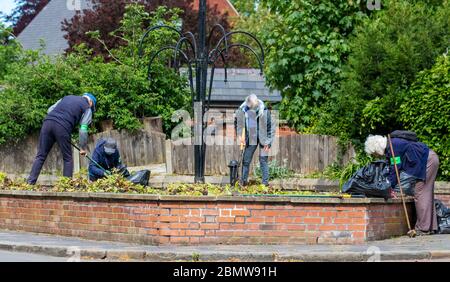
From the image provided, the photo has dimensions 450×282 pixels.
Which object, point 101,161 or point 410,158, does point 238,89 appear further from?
point 410,158

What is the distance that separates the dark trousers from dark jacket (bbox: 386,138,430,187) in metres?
→ 5.10

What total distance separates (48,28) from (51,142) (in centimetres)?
3351

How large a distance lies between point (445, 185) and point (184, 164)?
19.3 feet

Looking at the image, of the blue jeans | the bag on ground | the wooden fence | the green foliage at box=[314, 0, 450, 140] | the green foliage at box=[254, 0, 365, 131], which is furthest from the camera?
the green foliage at box=[254, 0, 365, 131]

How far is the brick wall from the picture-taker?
12070 millimetres

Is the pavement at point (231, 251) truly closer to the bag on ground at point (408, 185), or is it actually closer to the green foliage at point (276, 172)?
the bag on ground at point (408, 185)

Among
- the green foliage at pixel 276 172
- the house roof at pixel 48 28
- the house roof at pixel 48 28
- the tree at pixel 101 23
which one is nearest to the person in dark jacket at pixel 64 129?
the green foliage at pixel 276 172

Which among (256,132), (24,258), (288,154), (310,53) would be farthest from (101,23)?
(24,258)

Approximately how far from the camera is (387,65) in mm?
17578

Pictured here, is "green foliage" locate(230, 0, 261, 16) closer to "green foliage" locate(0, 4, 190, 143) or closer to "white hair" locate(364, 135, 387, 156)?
"green foliage" locate(0, 4, 190, 143)

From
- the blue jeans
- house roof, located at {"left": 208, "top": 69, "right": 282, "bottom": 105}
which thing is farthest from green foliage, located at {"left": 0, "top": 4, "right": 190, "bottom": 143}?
house roof, located at {"left": 208, "top": 69, "right": 282, "bottom": 105}

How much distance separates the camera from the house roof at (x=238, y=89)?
93.2 feet
